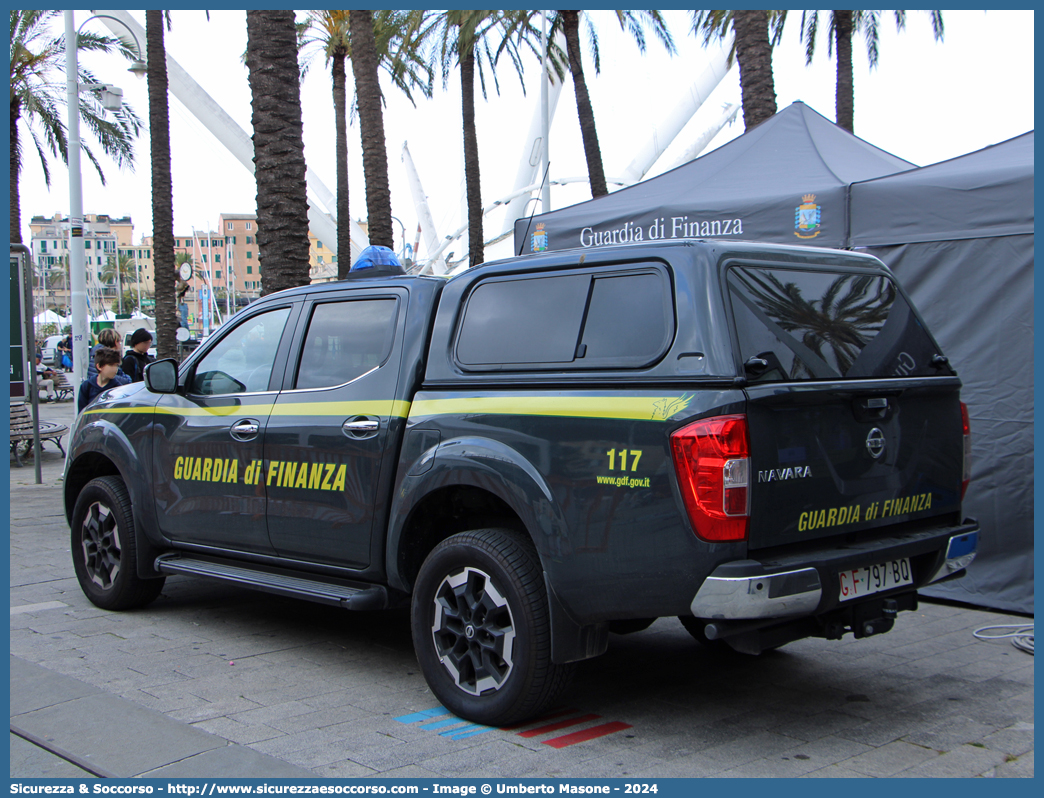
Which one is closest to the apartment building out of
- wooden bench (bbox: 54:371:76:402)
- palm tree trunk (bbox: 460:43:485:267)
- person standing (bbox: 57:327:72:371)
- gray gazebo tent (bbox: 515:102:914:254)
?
person standing (bbox: 57:327:72:371)

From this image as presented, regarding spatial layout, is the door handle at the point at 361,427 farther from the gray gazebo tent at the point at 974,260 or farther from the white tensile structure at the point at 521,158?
the white tensile structure at the point at 521,158

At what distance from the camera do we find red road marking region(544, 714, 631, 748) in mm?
4125

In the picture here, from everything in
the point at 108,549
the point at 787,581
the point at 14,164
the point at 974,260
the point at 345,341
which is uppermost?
the point at 14,164

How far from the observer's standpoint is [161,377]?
5.88 m

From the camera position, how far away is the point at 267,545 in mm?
5387

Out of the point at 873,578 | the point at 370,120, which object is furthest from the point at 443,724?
the point at 370,120

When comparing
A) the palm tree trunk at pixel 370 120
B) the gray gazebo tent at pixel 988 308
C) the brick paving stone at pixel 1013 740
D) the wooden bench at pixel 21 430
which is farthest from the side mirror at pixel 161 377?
the palm tree trunk at pixel 370 120

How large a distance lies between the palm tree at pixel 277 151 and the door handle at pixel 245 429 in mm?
4145

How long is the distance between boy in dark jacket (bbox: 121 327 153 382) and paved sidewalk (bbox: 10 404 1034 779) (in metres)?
3.81

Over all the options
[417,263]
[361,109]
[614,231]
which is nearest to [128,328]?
[417,263]

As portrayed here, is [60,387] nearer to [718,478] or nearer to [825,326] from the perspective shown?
[825,326]

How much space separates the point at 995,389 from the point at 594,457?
12.7 feet

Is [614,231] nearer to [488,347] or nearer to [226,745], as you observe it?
[488,347]

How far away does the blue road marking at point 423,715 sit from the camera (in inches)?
Answer: 175
